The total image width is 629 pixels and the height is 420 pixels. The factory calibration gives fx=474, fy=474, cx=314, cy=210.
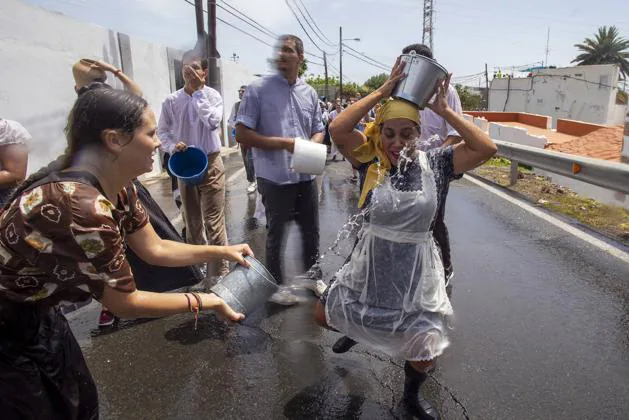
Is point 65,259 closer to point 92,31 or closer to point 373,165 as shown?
point 373,165

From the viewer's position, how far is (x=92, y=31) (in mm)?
8922

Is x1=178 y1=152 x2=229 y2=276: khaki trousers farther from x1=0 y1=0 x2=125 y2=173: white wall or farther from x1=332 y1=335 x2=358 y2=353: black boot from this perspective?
x1=0 y1=0 x2=125 y2=173: white wall

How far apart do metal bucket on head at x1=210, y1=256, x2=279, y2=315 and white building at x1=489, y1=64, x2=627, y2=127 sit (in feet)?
138

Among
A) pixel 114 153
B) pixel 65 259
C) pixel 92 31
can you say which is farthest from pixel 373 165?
pixel 92 31

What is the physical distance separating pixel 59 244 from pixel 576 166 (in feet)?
22.2

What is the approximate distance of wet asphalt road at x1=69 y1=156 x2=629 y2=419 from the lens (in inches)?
106

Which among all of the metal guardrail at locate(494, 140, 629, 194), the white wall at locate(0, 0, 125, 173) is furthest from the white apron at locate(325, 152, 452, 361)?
the white wall at locate(0, 0, 125, 173)

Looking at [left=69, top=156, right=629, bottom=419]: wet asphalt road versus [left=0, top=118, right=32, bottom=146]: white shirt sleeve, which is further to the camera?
[left=0, top=118, right=32, bottom=146]: white shirt sleeve

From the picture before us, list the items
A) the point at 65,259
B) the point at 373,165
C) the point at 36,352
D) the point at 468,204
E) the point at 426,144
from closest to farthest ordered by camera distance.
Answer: the point at 65,259 < the point at 36,352 < the point at 373,165 < the point at 426,144 < the point at 468,204

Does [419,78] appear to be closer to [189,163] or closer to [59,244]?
[59,244]

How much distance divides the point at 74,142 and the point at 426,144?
3.15 metres

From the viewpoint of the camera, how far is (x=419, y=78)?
258cm

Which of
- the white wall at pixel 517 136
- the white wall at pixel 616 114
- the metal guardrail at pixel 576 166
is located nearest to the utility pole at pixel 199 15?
the metal guardrail at pixel 576 166

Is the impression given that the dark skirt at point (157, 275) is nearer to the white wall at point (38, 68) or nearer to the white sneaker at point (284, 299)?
the white sneaker at point (284, 299)
